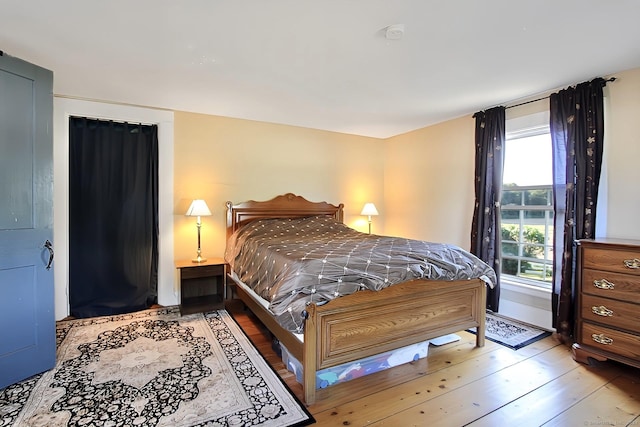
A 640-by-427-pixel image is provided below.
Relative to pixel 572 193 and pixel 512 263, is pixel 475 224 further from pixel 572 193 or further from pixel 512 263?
pixel 572 193

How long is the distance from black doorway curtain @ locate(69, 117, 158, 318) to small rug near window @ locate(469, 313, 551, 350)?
11.6 feet

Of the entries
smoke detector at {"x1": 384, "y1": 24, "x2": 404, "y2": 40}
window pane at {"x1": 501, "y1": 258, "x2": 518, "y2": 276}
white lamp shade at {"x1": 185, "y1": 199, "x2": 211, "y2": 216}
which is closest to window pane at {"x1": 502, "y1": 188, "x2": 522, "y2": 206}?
window pane at {"x1": 501, "y1": 258, "x2": 518, "y2": 276}

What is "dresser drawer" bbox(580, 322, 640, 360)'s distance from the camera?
2133mm

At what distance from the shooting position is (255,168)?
163 inches

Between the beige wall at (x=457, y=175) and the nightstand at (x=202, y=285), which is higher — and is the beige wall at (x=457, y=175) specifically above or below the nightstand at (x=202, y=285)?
above

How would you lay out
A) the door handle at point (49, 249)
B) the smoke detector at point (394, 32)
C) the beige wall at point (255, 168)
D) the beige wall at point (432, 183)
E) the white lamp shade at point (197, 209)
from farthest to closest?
the beige wall at point (432, 183), the beige wall at point (255, 168), the white lamp shade at point (197, 209), the door handle at point (49, 249), the smoke detector at point (394, 32)

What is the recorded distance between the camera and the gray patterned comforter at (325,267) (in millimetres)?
1979

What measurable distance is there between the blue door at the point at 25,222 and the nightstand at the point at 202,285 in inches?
48.0

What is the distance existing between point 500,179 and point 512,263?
96 cm

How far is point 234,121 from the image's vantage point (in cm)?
402

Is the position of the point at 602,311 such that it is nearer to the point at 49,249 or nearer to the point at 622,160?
the point at 622,160

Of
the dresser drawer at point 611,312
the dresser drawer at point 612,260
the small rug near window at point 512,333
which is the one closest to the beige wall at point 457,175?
the dresser drawer at point 612,260

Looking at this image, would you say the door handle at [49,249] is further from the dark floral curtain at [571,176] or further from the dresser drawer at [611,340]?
the dark floral curtain at [571,176]

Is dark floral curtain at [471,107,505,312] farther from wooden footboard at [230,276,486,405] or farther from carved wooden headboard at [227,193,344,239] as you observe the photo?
carved wooden headboard at [227,193,344,239]
